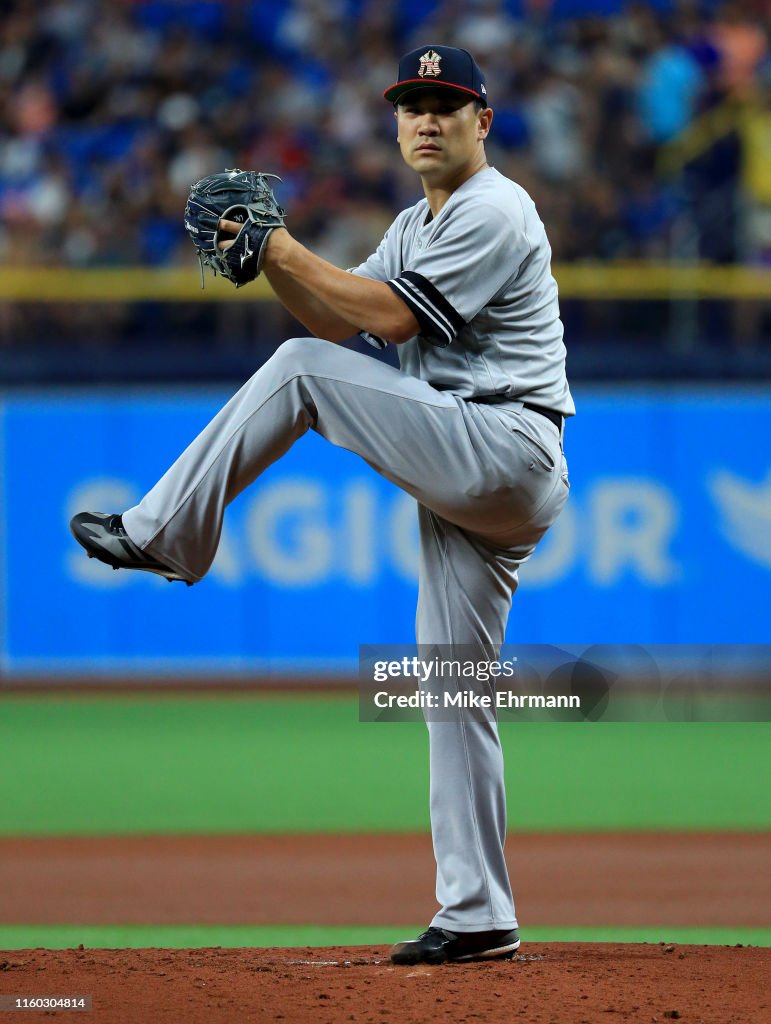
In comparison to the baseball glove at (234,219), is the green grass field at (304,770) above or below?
below

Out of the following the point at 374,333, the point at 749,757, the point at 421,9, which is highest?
the point at 421,9

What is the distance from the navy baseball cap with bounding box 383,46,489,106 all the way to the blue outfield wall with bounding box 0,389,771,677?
21.5 feet

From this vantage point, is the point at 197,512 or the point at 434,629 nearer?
the point at 197,512

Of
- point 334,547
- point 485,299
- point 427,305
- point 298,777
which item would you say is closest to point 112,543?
point 427,305

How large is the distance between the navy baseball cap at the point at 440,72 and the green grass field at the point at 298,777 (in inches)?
92.9

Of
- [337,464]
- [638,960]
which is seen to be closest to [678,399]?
[337,464]

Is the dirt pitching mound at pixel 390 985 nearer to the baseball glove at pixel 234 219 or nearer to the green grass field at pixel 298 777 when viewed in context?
the green grass field at pixel 298 777

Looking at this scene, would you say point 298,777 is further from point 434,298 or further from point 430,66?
point 430,66

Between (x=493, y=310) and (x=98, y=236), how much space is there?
7.52m

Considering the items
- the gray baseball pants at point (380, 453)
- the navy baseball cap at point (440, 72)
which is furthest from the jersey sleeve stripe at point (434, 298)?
the navy baseball cap at point (440, 72)

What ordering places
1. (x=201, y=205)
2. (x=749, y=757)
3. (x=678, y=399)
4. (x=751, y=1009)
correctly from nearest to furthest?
(x=751, y=1009) → (x=201, y=205) → (x=749, y=757) → (x=678, y=399)

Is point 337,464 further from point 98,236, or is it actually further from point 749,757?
point 749,757

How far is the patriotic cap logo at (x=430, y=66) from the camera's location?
3549mm

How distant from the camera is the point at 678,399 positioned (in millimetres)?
10156
